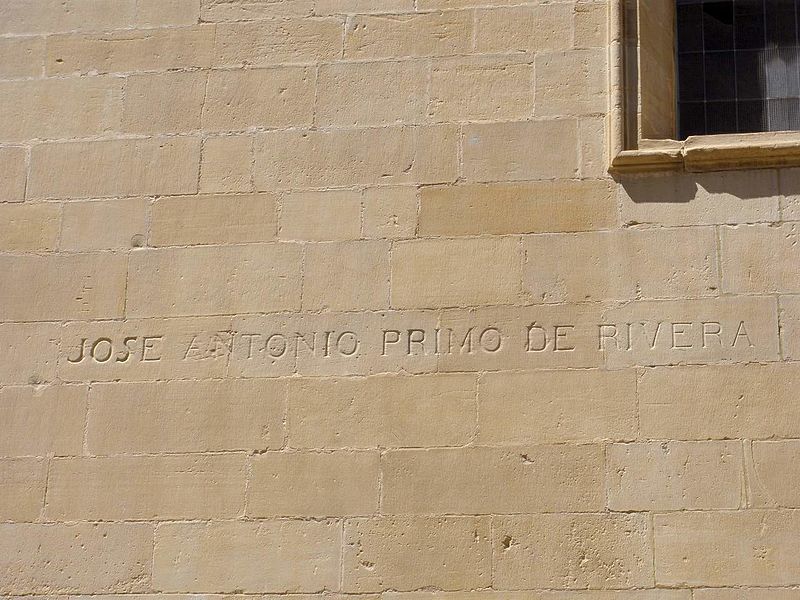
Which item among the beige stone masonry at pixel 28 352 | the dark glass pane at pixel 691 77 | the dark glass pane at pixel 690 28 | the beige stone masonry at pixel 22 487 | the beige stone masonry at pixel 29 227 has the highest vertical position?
the dark glass pane at pixel 690 28

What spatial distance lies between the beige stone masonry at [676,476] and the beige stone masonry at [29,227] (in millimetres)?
3505

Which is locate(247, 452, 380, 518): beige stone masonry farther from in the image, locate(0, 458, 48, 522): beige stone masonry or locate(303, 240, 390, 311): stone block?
locate(0, 458, 48, 522): beige stone masonry

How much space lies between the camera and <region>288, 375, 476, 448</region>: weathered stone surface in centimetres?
681

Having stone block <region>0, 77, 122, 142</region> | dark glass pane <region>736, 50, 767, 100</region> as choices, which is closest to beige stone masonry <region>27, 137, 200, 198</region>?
stone block <region>0, 77, 122, 142</region>

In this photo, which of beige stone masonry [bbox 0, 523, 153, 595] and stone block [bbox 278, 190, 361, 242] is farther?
stone block [bbox 278, 190, 361, 242]

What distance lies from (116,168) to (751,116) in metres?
3.83

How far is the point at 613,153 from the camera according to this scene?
23.5ft

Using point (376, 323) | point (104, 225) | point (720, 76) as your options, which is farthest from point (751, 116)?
point (104, 225)

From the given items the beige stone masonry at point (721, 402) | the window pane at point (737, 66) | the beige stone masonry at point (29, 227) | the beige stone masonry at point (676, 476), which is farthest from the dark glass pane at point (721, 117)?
the beige stone masonry at point (29, 227)

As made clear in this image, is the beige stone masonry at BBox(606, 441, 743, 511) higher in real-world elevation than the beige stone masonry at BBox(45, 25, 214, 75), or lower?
lower

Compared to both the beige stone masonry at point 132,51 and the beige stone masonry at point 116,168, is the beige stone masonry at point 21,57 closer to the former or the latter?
the beige stone masonry at point 132,51

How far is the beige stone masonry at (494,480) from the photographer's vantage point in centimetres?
660

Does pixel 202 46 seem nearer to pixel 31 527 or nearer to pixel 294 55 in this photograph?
pixel 294 55

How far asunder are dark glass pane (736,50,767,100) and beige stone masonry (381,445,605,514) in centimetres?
253
